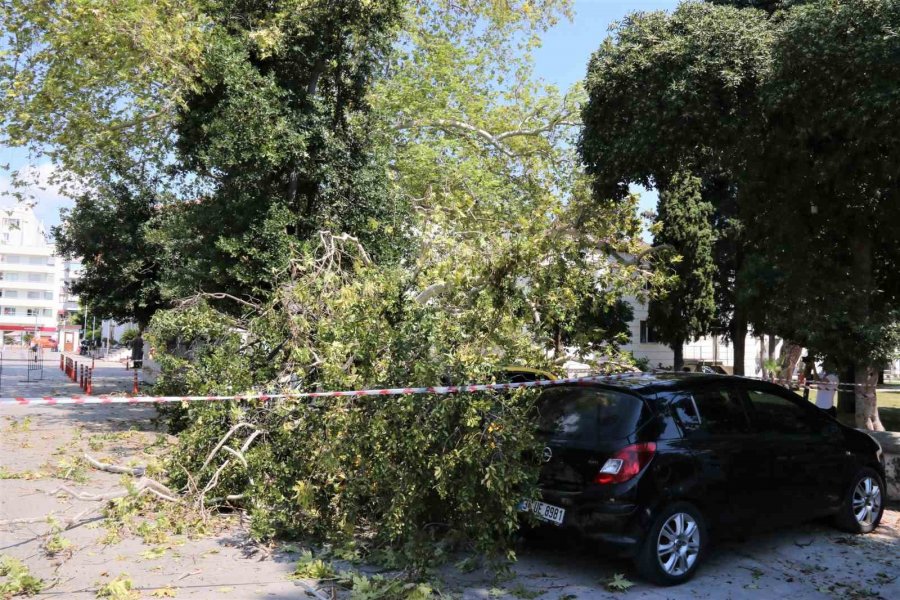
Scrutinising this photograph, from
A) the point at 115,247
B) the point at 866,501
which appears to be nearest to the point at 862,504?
the point at 866,501

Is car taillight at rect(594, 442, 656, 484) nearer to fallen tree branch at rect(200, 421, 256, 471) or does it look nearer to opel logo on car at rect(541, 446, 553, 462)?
opel logo on car at rect(541, 446, 553, 462)

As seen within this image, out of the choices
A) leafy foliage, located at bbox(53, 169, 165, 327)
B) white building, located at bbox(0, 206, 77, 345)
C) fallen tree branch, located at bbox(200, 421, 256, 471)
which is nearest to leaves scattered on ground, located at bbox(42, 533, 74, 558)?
fallen tree branch, located at bbox(200, 421, 256, 471)

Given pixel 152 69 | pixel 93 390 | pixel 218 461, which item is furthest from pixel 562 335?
pixel 93 390

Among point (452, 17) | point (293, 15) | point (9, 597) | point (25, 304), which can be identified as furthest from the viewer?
point (25, 304)

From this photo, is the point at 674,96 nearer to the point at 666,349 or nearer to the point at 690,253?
the point at 690,253

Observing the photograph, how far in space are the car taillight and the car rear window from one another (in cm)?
13

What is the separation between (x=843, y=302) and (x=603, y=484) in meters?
6.83

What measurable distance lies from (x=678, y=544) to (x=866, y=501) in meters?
2.68

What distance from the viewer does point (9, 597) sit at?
15.5 ft

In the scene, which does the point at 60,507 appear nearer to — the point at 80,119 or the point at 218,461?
the point at 218,461

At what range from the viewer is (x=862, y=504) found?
6.70m

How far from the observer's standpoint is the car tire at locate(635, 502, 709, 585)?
5051 millimetres

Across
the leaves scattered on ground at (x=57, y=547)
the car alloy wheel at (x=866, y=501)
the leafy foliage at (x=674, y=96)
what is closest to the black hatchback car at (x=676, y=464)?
the car alloy wheel at (x=866, y=501)

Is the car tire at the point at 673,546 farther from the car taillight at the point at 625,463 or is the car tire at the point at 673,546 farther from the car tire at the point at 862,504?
the car tire at the point at 862,504
